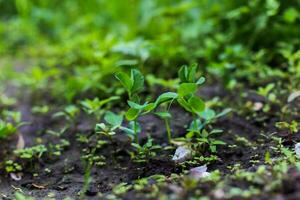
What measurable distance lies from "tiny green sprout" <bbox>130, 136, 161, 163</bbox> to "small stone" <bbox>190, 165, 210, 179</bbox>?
0.21m

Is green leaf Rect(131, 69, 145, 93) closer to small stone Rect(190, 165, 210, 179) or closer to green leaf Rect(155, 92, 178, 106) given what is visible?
green leaf Rect(155, 92, 178, 106)

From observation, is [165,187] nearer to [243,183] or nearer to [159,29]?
[243,183]

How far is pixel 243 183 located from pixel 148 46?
1481mm

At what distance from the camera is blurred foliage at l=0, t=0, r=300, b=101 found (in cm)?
257

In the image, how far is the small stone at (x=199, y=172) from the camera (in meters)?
1.50

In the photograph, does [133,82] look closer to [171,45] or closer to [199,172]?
[199,172]

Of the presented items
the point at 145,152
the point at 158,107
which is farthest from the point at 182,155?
the point at 158,107

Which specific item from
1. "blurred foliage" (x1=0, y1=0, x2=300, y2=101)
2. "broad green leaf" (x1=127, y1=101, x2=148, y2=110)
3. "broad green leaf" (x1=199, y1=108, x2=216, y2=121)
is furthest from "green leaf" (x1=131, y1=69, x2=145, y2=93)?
"blurred foliage" (x1=0, y1=0, x2=300, y2=101)

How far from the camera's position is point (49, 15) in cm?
401

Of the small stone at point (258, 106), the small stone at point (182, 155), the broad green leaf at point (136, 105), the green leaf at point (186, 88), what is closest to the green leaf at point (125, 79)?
the broad green leaf at point (136, 105)

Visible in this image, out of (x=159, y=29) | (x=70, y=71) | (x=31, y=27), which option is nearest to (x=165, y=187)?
(x=70, y=71)

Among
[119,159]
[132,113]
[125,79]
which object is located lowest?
[119,159]

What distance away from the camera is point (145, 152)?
179cm

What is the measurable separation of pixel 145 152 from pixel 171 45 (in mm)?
1336
